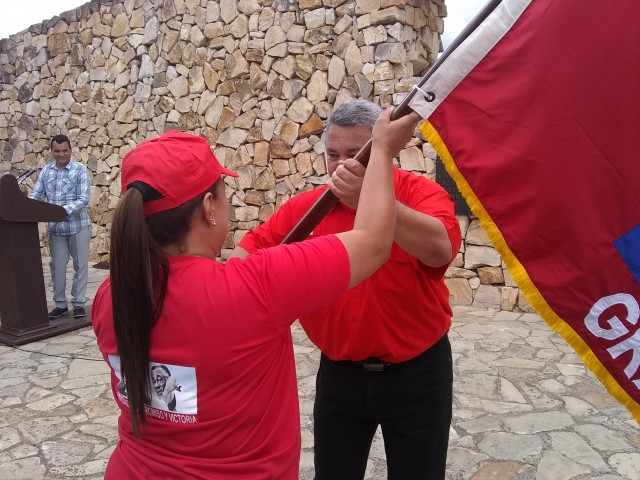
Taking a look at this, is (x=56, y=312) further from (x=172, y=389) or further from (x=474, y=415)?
(x=172, y=389)

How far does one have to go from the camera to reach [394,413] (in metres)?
1.72

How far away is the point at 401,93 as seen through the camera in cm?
607

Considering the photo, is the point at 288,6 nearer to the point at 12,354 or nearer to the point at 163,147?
the point at 12,354

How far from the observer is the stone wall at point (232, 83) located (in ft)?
20.3

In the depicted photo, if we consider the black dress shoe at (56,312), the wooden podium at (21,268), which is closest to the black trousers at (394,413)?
the wooden podium at (21,268)

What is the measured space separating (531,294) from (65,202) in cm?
530

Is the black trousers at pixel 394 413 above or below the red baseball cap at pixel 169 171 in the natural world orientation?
below

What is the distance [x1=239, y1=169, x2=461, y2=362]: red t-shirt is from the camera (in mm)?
1670

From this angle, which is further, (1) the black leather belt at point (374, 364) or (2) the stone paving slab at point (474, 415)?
(2) the stone paving slab at point (474, 415)

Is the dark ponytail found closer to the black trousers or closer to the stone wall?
the black trousers

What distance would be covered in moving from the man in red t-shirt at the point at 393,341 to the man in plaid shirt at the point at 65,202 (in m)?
4.45

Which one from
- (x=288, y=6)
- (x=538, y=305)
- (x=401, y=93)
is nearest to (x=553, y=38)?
(x=538, y=305)

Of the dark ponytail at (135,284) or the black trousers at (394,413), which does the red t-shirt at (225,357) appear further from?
the black trousers at (394,413)

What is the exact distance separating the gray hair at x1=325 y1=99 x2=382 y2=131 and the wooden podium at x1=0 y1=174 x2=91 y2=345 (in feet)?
14.2
